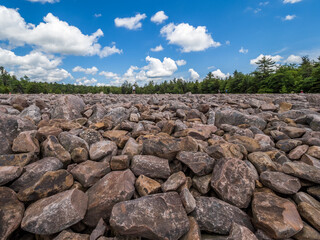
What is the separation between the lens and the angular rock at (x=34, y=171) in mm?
1979

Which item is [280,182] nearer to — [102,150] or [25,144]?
[102,150]

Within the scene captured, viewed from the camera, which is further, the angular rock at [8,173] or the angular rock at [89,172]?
the angular rock at [89,172]

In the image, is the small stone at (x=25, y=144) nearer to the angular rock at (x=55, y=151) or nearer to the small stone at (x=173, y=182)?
the angular rock at (x=55, y=151)

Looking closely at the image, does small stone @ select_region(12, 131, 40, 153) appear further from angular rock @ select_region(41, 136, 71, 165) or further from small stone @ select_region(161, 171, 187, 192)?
small stone @ select_region(161, 171, 187, 192)

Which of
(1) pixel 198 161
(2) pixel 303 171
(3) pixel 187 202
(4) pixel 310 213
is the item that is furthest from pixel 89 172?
(2) pixel 303 171

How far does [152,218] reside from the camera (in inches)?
65.6

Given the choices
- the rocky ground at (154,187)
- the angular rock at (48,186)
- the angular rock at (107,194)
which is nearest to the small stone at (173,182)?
the rocky ground at (154,187)

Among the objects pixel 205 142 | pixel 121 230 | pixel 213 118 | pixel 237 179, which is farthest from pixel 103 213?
pixel 213 118

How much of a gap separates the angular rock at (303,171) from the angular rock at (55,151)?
117 inches

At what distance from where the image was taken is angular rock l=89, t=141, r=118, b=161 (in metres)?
2.47

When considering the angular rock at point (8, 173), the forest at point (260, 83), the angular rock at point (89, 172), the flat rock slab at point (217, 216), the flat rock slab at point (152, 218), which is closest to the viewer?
the flat rock slab at point (152, 218)

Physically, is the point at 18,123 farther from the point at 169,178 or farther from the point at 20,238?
the point at 169,178

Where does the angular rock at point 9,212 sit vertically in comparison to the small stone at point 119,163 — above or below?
below

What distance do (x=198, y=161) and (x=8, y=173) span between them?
2.29 m
